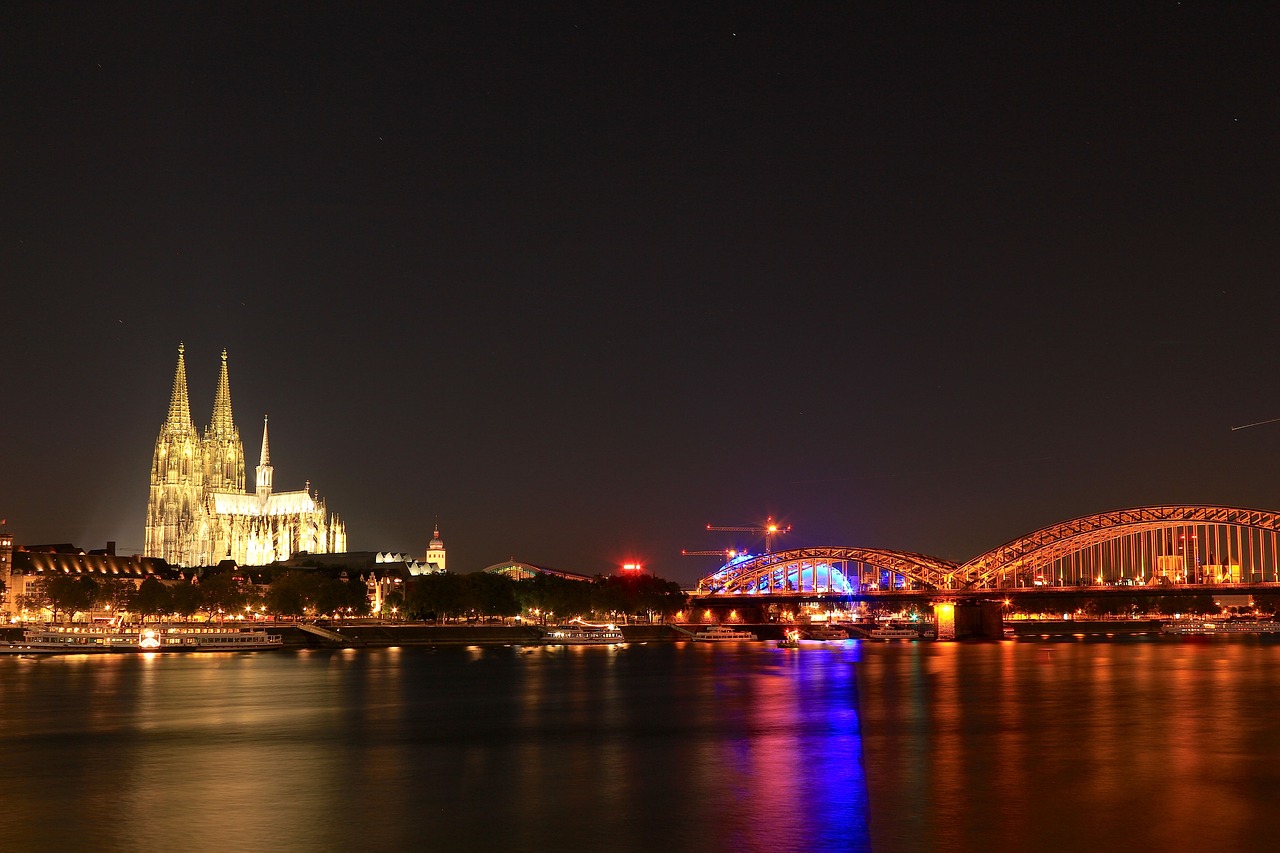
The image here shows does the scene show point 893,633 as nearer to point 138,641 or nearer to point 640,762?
point 138,641

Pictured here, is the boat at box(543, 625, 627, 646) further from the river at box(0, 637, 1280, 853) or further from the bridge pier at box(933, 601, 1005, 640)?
the river at box(0, 637, 1280, 853)

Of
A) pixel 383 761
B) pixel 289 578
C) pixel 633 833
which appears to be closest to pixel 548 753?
pixel 383 761

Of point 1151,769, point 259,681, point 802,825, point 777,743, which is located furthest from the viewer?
point 259,681

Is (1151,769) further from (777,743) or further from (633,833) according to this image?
(633,833)

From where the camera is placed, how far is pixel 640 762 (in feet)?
132

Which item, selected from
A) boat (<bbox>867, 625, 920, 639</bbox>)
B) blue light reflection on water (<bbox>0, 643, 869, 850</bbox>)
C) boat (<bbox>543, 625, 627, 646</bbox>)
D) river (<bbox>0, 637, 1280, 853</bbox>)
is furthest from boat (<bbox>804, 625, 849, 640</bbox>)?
blue light reflection on water (<bbox>0, 643, 869, 850</bbox>)

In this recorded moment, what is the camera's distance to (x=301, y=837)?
1080 inches

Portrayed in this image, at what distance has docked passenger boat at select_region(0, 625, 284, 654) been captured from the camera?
115 meters

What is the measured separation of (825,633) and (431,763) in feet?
422

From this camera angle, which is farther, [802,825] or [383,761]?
[383,761]

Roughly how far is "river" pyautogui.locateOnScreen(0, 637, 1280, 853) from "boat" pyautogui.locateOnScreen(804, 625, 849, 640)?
81.0m

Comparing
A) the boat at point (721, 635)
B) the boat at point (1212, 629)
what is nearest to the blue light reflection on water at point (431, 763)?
the boat at point (721, 635)

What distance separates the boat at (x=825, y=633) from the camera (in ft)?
530

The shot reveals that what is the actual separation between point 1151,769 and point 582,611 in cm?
13476
